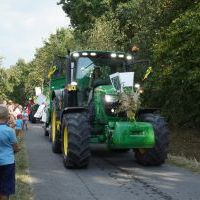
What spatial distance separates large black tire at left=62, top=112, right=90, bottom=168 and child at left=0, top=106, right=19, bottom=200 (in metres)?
5.11

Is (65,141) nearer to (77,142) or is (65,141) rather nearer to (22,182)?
(77,142)

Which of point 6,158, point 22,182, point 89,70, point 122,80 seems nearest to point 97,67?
point 89,70

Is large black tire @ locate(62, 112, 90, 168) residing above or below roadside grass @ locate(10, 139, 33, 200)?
above

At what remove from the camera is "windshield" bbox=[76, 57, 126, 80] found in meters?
14.7

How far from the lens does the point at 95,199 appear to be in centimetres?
925

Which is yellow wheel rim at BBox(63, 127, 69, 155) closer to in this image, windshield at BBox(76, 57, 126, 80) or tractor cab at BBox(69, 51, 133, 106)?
tractor cab at BBox(69, 51, 133, 106)

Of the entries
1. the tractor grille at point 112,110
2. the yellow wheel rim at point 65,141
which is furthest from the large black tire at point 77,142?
the tractor grille at point 112,110

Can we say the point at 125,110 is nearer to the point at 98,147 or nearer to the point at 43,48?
the point at 98,147

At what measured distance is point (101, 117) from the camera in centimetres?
1366

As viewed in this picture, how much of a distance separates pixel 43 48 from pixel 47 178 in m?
65.3

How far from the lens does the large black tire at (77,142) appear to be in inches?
487

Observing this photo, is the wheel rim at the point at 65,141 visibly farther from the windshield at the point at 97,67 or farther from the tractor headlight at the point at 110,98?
the windshield at the point at 97,67

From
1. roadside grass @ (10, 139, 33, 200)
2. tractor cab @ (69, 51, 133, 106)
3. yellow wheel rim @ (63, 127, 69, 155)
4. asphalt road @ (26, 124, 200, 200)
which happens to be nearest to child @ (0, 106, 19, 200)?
roadside grass @ (10, 139, 33, 200)

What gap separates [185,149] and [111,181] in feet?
32.4
